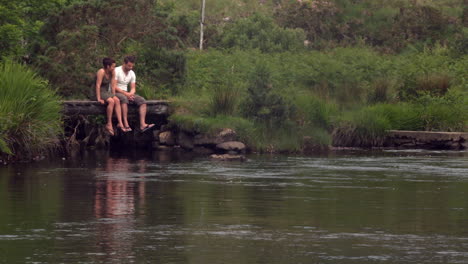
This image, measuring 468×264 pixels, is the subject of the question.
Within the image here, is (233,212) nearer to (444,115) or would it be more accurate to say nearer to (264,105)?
(264,105)

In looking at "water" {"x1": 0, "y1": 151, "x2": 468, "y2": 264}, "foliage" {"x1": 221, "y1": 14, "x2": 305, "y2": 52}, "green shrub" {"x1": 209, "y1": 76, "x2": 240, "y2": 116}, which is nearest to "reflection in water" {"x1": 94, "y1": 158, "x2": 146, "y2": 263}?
"water" {"x1": 0, "y1": 151, "x2": 468, "y2": 264}

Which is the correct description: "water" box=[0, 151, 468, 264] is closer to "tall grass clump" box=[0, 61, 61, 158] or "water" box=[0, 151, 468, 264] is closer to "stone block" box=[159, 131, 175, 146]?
"tall grass clump" box=[0, 61, 61, 158]

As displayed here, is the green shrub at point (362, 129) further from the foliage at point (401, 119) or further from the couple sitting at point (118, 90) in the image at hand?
the couple sitting at point (118, 90)

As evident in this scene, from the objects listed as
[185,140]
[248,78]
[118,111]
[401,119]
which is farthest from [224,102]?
[401,119]

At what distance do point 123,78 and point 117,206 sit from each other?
1246 cm

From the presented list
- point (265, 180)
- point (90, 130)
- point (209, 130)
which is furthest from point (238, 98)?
point (265, 180)

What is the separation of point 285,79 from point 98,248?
Answer: 78.7 feet

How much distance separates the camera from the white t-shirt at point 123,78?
28.2 m

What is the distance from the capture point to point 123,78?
28.3 metres

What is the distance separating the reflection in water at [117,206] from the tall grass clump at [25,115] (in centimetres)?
190

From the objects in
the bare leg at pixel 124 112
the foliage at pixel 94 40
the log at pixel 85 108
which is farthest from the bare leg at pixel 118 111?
the foliage at pixel 94 40

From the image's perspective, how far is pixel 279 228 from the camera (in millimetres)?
13898

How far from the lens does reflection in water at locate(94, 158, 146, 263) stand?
40.0 feet

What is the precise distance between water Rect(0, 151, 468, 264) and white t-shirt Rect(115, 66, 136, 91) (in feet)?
12.1
